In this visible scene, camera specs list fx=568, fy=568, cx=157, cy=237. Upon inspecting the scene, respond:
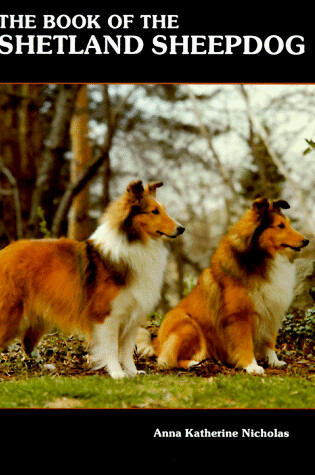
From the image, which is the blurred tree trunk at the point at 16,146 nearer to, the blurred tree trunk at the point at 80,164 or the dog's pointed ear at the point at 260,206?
→ the blurred tree trunk at the point at 80,164

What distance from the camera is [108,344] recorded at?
6.16 m

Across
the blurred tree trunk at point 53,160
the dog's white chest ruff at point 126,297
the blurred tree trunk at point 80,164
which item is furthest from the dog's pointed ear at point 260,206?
the blurred tree trunk at point 80,164

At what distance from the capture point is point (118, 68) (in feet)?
19.7

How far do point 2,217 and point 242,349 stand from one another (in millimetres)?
9325

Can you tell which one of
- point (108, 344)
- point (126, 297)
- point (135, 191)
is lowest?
point (108, 344)

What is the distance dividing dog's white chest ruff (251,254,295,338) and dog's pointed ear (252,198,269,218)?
21.7 inches

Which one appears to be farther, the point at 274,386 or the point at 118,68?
the point at 118,68

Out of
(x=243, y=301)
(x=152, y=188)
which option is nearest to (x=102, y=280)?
(x=152, y=188)

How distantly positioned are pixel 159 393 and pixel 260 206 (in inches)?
101

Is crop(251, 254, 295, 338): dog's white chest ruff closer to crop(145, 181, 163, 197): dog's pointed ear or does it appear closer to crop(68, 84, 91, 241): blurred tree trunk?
crop(145, 181, 163, 197): dog's pointed ear

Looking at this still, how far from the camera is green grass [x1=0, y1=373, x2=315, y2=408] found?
17.0 feet

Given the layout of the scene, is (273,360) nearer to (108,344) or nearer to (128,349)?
(128,349)
